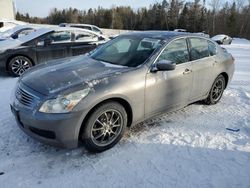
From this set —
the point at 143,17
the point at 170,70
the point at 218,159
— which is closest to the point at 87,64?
the point at 170,70

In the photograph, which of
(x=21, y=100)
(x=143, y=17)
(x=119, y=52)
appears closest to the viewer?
(x=21, y=100)

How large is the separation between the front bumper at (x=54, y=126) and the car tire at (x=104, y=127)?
17 centimetres

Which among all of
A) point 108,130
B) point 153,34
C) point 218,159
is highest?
point 153,34

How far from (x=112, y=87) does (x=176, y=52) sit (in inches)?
58.2

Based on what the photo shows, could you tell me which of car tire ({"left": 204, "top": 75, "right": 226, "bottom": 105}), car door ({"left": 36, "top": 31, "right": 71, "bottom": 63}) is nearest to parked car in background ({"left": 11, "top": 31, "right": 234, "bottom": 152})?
car tire ({"left": 204, "top": 75, "right": 226, "bottom": 105})

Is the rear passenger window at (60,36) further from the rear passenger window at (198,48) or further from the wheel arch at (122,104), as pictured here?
the wheel arch at (122,104)

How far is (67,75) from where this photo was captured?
11.4 feet

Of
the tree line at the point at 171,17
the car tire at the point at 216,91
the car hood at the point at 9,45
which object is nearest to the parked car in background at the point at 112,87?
the car tire at the point at 216,91

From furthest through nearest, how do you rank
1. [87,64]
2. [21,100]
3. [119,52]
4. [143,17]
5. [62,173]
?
[143,17] → [119,52] → [87,64] → [21,100] → [62,173]

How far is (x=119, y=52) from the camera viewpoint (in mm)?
4285

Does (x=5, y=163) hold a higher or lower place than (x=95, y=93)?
lower

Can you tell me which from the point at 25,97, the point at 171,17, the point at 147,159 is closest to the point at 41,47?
the point at 25,97

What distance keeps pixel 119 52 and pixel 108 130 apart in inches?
56.7

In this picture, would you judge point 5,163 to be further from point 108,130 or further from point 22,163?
point 108,130
